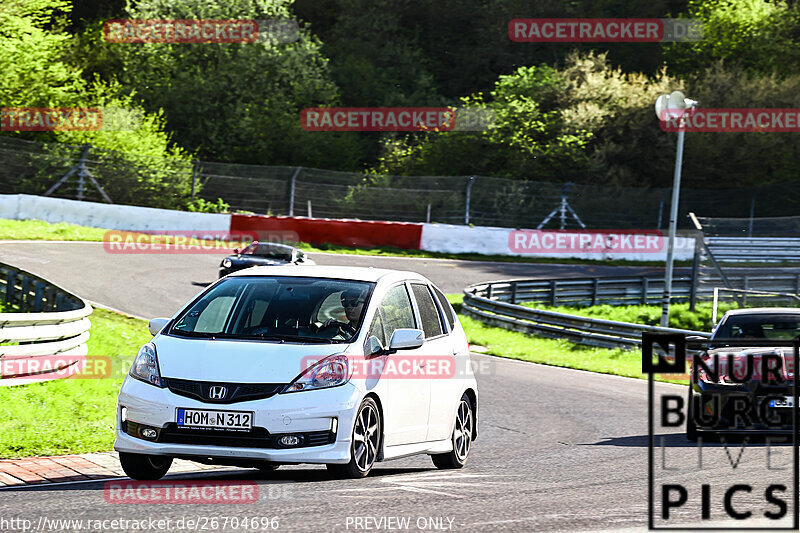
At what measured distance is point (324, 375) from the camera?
8.05 m

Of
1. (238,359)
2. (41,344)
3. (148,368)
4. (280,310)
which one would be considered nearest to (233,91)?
(41,344)

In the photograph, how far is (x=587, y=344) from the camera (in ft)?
77.2

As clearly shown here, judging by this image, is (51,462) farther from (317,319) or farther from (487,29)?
(487,29)

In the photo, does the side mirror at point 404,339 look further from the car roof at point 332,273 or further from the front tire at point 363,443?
the car roof at point 332,273

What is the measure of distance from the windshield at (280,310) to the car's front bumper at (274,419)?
718mm

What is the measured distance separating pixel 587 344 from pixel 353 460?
15963 mm

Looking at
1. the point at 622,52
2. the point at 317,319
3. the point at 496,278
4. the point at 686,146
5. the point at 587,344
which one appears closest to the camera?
the point at 317,319

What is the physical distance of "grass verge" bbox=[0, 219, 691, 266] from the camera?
3316 cm

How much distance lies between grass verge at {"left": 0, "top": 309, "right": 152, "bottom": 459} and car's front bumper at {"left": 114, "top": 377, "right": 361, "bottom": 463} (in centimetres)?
196

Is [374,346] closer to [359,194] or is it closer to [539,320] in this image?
[539,320]

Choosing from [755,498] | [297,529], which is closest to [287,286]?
[297,529]

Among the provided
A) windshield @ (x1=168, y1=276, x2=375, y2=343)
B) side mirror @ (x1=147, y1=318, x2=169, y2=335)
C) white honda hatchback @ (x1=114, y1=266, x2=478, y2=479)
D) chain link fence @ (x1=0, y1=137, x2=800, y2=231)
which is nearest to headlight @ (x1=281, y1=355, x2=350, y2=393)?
white honda hatchback @ (x1=114, y1=266, x2=478, y2=479)

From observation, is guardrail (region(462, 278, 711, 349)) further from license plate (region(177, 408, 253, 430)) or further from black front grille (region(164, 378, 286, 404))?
license plate (region(177, 408, 253, 430))

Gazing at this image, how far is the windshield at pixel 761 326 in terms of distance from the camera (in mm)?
13805
